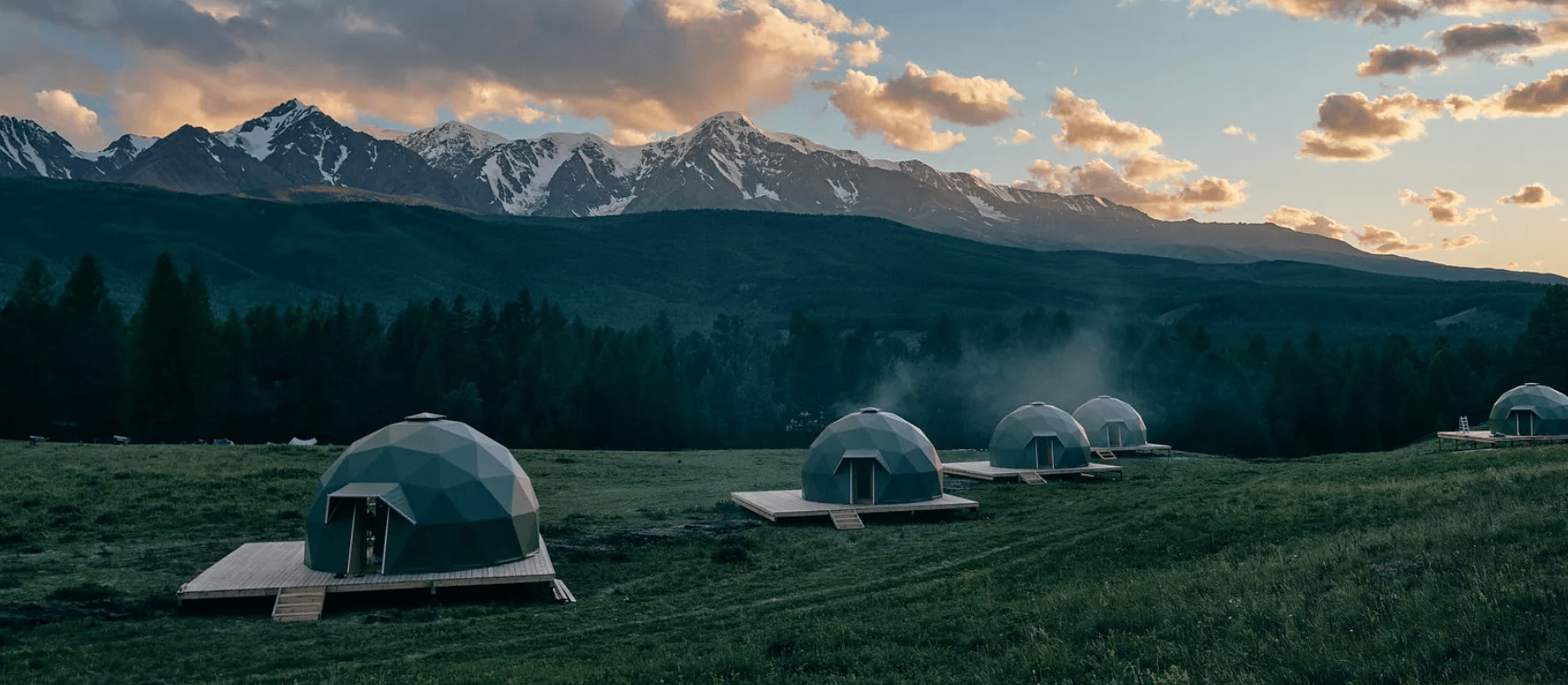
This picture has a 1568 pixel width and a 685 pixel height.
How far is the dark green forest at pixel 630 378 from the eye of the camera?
199 feet

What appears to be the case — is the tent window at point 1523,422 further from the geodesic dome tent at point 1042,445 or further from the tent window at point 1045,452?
the tent window at point 1045,452

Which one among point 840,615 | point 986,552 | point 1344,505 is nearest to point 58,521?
point 840,615

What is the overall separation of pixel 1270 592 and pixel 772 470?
35395 millimetres

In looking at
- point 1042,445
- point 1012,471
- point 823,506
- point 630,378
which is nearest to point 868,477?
point 823,506

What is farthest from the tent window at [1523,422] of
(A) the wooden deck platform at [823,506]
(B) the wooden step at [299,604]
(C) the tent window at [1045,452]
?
(B) the wooden step at [299,604]

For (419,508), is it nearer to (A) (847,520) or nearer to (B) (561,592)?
(B) (561,592)

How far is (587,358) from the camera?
290 ft

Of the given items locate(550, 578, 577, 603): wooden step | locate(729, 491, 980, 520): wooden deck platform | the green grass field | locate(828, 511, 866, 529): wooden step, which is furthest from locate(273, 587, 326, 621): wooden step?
locate(828, 511, 866, 529): wooden step

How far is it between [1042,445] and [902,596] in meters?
27.3

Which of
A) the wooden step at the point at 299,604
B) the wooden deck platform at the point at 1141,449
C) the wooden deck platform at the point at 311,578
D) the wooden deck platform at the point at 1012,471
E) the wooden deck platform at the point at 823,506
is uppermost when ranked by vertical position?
the wooden deck platform at the point at 1141,449

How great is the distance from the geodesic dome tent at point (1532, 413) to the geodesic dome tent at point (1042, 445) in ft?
78.4

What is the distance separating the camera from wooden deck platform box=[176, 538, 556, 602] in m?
18.1

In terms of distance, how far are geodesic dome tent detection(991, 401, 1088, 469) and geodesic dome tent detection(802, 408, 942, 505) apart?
1151 cm

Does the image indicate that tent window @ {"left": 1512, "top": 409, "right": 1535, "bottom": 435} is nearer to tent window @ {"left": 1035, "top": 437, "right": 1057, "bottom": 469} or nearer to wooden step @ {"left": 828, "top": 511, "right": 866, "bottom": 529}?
tent window @ {"left": 1035, "top": 437, "right": 1057, "bottom": 469}
